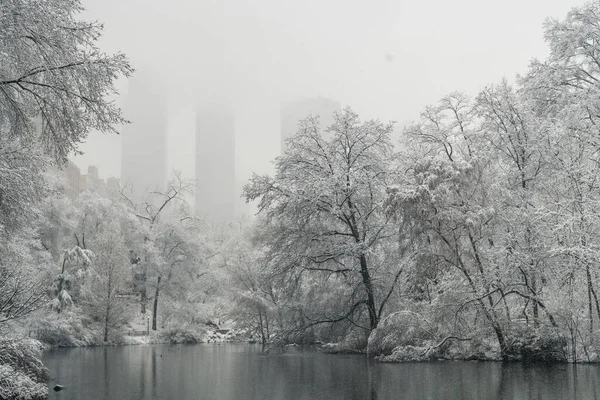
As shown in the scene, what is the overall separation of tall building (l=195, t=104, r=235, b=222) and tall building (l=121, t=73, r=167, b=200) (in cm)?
1996

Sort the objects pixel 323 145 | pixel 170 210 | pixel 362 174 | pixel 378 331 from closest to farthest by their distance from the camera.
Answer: pixel 378 331 → pixel 362 174 → pixel 323 145 → pixel 170 210

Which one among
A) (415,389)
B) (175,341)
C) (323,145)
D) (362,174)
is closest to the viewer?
(415,389)

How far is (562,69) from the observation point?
70.1 ft

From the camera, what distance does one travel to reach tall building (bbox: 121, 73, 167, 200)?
103188 millimetres

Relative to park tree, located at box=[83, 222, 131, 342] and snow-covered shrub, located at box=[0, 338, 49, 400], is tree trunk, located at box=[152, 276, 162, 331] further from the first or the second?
snow-covered shrub, located at box=[0, 338, 49, 400]

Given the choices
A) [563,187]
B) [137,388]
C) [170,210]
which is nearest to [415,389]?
[137,388]

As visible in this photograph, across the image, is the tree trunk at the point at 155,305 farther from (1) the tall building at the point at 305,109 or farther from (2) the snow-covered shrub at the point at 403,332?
(1) the tall building at the point at 305,109

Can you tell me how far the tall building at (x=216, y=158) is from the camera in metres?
131

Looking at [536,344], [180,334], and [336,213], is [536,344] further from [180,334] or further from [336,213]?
[180,334]

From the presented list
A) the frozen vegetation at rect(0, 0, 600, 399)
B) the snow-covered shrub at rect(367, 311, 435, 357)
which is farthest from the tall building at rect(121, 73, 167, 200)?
the snow-covered shrub at rect(367, 311, 435, 357)

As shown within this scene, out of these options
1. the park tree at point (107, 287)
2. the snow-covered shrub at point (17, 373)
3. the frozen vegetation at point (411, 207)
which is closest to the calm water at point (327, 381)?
the snow-covered shrub at point (17, 373)

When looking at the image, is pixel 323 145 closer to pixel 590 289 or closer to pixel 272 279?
pixel 272 279

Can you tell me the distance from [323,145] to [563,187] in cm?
1007

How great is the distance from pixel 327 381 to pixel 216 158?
440ft
